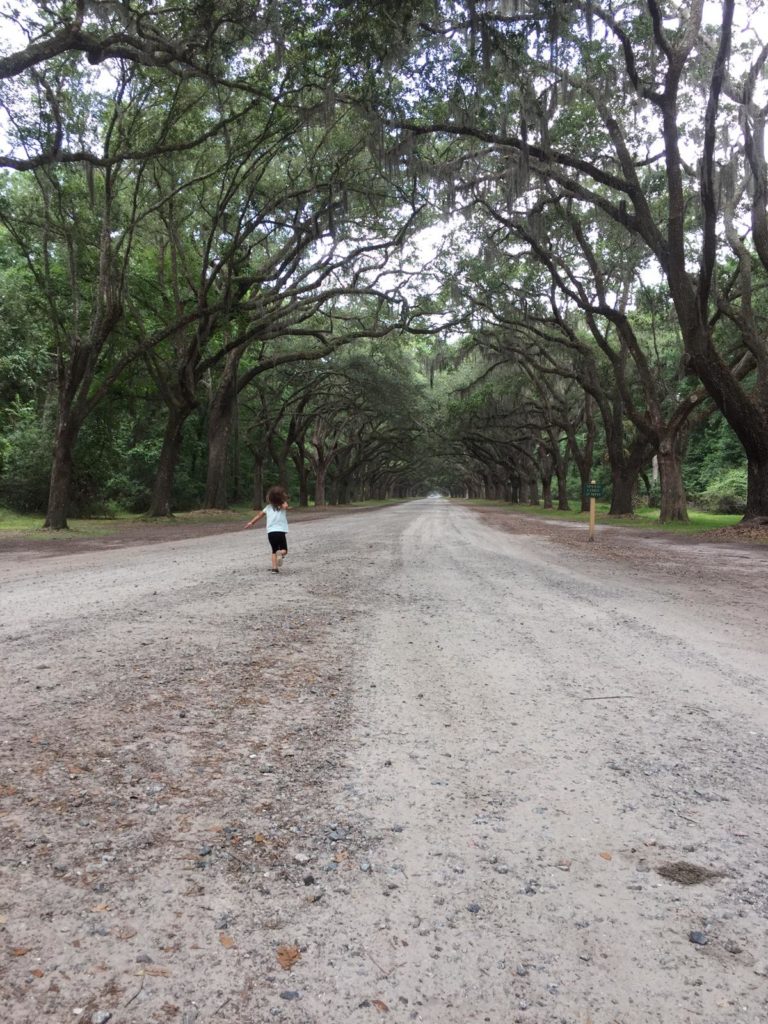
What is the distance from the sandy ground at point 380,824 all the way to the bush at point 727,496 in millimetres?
32519

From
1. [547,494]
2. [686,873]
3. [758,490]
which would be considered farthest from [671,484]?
[686,873]

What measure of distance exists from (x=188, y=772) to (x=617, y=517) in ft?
83.6

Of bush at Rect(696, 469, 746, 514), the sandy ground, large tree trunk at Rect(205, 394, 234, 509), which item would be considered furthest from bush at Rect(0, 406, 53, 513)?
bush at Rect(696, 469, 746, 514)

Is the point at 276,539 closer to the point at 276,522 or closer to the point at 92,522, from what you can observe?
the point at 276,522

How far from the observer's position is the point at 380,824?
262 cm

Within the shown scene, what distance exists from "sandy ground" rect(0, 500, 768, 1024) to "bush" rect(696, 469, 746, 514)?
3252 centimetres

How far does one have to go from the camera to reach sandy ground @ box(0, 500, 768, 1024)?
70.8 inches

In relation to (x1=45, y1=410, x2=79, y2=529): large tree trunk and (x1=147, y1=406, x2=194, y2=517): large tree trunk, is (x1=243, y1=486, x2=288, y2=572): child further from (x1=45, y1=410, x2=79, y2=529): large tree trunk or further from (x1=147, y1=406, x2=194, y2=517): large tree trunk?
(x1=147, y1=406, x2=194, y2=517): large tree trunk

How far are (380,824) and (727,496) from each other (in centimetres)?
3723

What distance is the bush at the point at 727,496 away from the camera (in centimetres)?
3431

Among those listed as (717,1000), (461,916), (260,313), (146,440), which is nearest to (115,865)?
(461,916)

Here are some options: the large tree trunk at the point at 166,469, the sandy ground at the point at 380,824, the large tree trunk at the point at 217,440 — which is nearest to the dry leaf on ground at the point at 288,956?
the sandy ground at the point at 380,824

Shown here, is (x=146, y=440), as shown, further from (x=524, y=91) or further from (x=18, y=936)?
(x=18, y=936)

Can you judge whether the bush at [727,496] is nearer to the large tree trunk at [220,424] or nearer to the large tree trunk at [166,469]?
the large tree trunk at [220,424]
